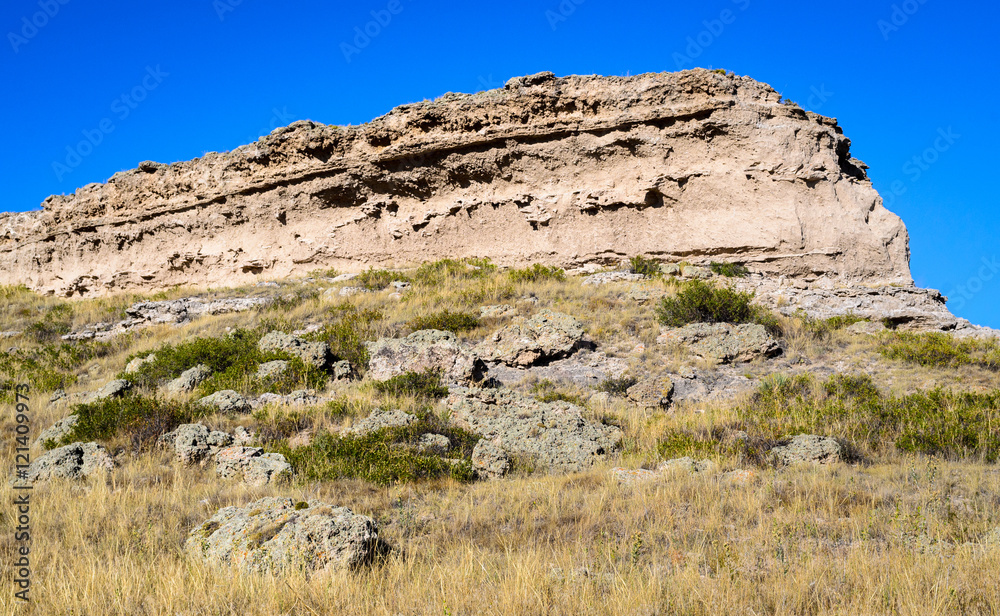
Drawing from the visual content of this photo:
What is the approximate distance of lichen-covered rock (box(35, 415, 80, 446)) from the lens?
7.62 meters

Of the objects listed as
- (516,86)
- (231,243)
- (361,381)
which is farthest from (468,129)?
(361,381)

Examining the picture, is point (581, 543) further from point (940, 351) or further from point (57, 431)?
point (940, 351)

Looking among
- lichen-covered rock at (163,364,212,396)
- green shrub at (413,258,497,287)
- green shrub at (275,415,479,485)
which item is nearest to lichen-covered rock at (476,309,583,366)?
green shrub at (275,415,479,485)

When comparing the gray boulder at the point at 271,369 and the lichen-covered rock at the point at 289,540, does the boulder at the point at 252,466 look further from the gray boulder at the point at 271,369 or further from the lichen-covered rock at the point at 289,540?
the gray boulder at the point at 271,369

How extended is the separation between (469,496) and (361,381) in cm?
496

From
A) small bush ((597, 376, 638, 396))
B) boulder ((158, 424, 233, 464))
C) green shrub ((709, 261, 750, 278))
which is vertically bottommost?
boulder ((158, 424, 233, 464))

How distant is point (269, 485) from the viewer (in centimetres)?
588

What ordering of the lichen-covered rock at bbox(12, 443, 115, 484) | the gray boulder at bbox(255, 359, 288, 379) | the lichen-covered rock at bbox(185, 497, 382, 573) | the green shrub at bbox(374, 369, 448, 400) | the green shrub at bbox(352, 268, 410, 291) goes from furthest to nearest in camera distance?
the green shrub at bbox(352, 268, 410, 291), the gray boulder at bbox(255, 359, 288, 379), the green shrub at bbox(374, 369, 448, 400), the lichen-covered rock at bbox(12, 443, 115, 484), the lichen-covered rock at bbox(185, 497, 382, 573)

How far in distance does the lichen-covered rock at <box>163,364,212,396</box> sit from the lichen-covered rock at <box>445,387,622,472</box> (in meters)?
4.42

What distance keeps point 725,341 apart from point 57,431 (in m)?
10.2

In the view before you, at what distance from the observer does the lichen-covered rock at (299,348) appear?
10234 millimetres

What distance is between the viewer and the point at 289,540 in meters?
4.06

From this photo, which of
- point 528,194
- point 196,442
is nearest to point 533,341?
point 196,442

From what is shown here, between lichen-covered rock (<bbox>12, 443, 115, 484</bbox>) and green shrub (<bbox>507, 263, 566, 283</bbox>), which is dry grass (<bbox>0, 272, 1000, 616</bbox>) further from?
green shrub (<bbox>507, 263, 566, 283</bbox>)
